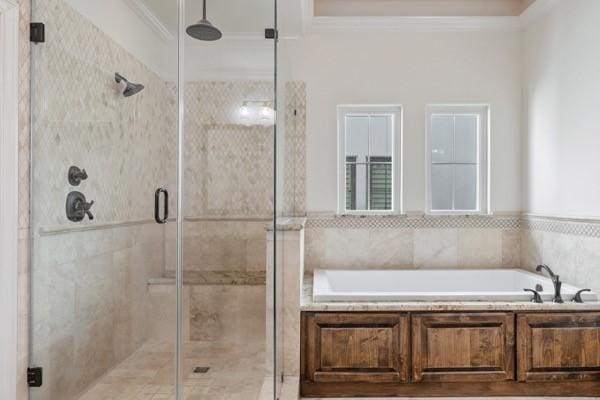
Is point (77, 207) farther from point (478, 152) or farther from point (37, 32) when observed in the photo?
point (478, 152)

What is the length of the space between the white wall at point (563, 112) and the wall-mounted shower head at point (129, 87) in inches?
107

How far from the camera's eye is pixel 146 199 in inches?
60.9

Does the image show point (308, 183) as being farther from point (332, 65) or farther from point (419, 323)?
point (419, 323)

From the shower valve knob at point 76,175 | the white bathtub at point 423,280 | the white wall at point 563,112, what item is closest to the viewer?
the shower valve knob at point 76,175

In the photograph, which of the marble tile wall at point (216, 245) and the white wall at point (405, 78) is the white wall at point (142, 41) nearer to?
the marble tile wall at point (216, 245)

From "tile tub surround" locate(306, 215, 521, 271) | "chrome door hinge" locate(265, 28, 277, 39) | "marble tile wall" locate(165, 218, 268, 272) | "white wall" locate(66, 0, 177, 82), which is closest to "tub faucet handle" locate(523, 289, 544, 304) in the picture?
"tile tub surround" locate(306, 215, 521, 271)

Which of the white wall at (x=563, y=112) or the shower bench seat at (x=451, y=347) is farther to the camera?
the white wall at (x=563, y=112)

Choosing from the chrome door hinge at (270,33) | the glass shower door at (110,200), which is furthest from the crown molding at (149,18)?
the chrome door hinge at (270,33)

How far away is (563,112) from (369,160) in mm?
1449

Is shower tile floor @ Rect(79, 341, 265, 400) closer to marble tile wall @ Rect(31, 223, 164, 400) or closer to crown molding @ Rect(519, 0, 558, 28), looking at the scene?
marble tile wall @ Rect(31, 223, 164, 400)

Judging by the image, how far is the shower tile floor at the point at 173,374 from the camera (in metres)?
1.54

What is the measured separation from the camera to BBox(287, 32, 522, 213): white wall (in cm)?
367

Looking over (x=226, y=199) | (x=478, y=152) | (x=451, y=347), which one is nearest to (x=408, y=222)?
(x=478, y=152)

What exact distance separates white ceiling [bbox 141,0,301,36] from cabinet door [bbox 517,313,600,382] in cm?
224
